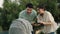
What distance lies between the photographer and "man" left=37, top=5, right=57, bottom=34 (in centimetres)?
762

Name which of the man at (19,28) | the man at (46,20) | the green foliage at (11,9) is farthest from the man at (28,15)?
the green foliage at (11,9)

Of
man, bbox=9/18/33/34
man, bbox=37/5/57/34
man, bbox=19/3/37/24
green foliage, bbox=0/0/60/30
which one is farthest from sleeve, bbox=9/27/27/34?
green foliage, bbox=0/0/60/30

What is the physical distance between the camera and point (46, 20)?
772cm

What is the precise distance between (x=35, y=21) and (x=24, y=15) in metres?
0.35

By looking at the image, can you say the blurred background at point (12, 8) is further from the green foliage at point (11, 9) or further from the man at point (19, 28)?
the man at point (19, 28)

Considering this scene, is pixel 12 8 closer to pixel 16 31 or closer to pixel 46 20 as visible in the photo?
pixel 46 20

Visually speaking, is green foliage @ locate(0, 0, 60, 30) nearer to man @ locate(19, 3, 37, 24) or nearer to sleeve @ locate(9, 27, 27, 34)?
man @ locate(19, 3, 37, 24)

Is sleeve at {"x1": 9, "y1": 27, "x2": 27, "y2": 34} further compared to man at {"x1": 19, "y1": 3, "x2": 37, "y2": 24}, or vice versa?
man at {"x1": 19, "y1": 3, "x2": 37, "y2": 24}

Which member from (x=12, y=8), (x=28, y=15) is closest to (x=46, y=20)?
(x=28, y=15)

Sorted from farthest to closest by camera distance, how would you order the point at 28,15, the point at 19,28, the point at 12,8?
the point at 12,8 → the point at 28,15 → the point at 19,28

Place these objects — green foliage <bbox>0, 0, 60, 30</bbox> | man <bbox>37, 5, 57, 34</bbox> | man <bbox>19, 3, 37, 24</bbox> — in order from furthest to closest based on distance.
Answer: green foliage <bbox>0, 0, 60, 30</bbox> → man <bbox>19, 3, 37, 24</bbox> → man <bbox>37, 5, 57, 34</bbox>

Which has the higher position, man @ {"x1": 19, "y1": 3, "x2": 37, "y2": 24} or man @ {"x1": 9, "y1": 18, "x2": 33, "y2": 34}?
man @ {"x1": 19, "y1": 3, "x2": 37, "y2": 24}

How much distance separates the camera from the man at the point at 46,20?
762cm

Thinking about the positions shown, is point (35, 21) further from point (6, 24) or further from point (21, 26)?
point (6, 24)
